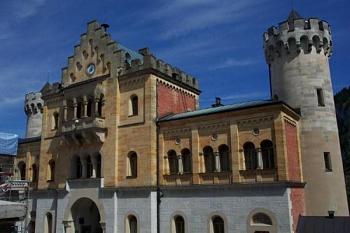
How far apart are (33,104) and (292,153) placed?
120 feet

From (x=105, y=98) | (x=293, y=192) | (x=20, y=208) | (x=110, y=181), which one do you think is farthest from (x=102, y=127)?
(x=20, y=208)

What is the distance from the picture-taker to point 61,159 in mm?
32875

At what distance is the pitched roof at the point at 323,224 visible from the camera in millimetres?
20891

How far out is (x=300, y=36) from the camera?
91.0 ft

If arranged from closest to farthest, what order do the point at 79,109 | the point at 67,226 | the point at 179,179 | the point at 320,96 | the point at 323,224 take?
the point at 323,224 < the point at 179,179 < the point at 320,96 < the point at 67,226 < the point at 79,109

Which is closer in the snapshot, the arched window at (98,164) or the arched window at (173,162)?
the arched window at (173,162)

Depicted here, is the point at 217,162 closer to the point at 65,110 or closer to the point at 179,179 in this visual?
the point at 179,179

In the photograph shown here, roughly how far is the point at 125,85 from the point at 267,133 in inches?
492

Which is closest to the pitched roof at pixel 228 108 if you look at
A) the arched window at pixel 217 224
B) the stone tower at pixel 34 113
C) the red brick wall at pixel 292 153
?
the red brick wall at pixel 292 153

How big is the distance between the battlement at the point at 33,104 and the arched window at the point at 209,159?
99.3 ft

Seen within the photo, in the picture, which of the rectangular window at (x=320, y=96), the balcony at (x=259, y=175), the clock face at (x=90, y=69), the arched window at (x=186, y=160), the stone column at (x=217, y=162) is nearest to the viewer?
the balcony at (x=259, y=175)

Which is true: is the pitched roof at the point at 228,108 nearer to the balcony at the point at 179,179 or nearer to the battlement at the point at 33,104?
the balcony at the point at 179,179

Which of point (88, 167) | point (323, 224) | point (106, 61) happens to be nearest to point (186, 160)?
point (88, 167)

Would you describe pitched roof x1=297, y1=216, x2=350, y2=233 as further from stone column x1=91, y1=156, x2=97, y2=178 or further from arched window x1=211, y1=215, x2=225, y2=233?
stone column x1=91, y1=156, x2=97, y2=178
